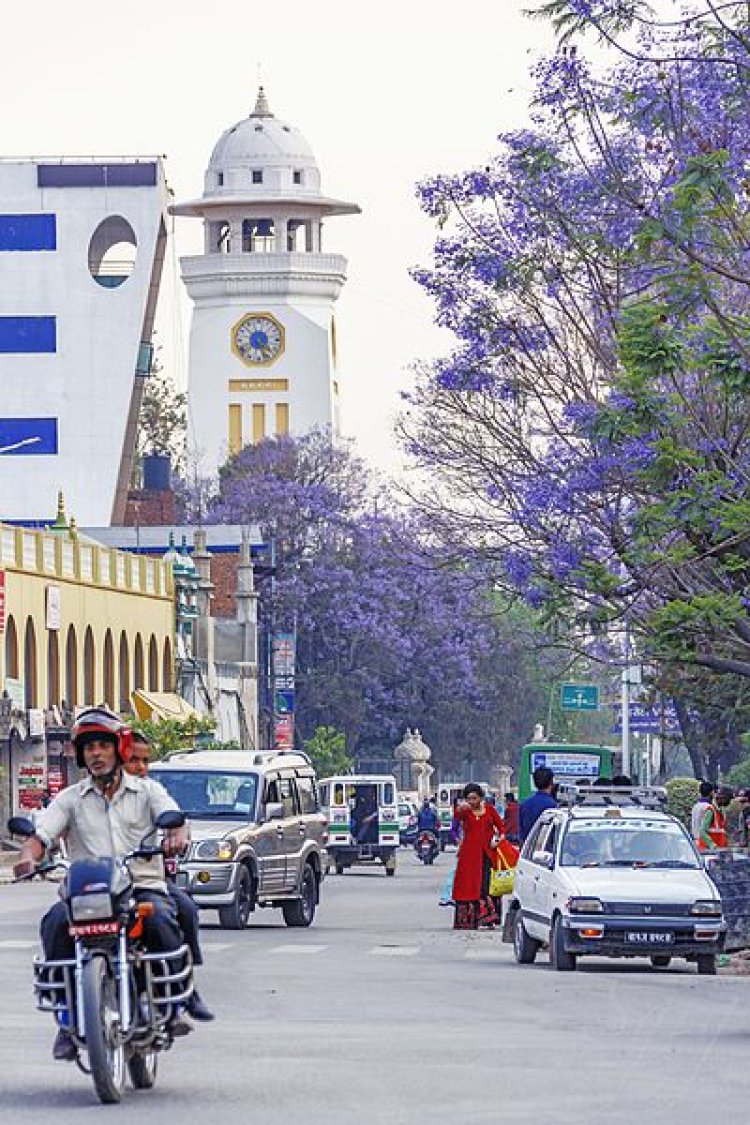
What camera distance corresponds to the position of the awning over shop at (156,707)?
77.1 m

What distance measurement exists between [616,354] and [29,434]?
3323 inches

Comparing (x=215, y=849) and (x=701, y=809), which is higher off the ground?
(x=701, y=809)

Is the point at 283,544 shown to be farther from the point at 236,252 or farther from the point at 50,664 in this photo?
the point at 236,252

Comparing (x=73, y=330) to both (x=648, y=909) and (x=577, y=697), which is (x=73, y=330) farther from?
(x=648, y=909)

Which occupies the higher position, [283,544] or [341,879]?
[283,544]

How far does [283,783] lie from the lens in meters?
33.5

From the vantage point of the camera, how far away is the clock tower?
155500mm

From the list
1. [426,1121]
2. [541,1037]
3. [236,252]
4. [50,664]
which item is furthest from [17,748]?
[236,252]

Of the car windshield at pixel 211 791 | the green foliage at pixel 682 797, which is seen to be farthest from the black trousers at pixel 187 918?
the green foliage at pixel 682 797

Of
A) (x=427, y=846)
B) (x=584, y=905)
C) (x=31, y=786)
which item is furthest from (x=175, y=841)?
(x=427, y=846)

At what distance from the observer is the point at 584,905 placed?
2459 cm

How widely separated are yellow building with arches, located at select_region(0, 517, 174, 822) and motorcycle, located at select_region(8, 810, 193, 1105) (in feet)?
164

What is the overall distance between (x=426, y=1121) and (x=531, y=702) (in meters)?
99.2

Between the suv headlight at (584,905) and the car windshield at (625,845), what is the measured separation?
3.30ft
